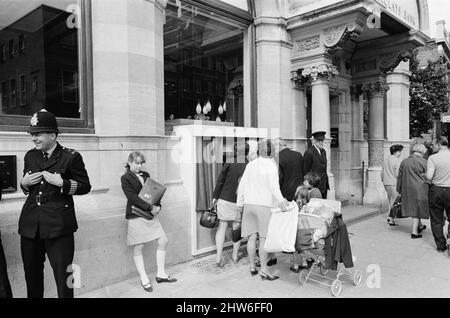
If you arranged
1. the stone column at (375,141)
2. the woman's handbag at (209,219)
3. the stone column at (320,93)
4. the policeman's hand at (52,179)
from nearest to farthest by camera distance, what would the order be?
the policeman's hand at (52,179)
the woman's handbag at (209,219)
the stone column at (320,93)
the stone column at (375,141)

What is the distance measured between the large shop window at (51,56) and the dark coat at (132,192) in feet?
3.48

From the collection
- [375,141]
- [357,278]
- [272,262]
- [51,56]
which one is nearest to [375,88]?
[375,141]

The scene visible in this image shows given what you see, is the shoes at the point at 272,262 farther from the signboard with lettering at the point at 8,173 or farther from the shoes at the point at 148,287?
the signboard with lettering at the point at 8,173

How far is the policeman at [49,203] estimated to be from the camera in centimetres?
301

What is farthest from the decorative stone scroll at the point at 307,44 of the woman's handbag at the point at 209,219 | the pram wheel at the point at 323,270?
the pram wheel at the point at 323,270

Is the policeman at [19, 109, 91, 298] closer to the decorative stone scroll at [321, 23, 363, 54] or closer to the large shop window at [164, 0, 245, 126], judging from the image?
the large shop window at [164, 0, 245, 126]

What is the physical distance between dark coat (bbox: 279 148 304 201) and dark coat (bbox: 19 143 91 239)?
3331 mm

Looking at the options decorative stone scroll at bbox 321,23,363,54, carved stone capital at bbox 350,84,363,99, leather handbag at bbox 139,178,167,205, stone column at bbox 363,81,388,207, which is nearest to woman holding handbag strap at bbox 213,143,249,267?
leather handbag at bbox 139,178,167,205

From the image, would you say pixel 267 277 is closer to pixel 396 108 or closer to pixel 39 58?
pixel 39 58

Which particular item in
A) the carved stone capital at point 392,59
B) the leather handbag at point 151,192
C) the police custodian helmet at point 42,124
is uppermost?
the carved stone capital at point 392,59

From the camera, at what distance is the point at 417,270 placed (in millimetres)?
4918
